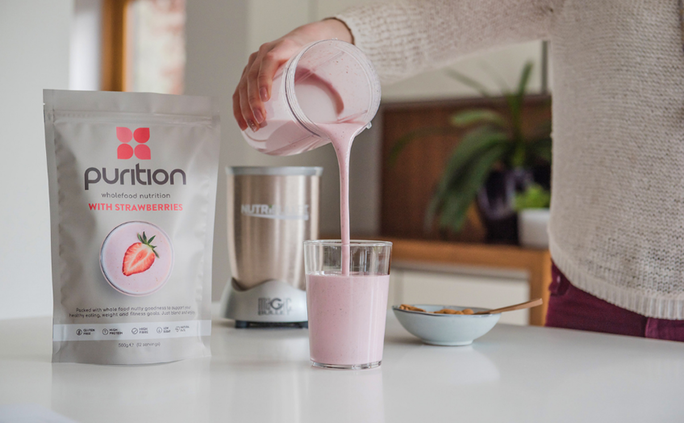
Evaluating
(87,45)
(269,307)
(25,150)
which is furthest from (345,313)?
(87,45)

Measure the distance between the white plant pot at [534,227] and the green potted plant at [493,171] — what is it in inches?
6.0

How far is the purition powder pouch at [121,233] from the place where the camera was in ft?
2.03

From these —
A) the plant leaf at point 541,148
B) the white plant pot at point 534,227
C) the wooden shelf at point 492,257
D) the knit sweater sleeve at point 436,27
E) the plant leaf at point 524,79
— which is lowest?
the wooden shelf at point 492,257

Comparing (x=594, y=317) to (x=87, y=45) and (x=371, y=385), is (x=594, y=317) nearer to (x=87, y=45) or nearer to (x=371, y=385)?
(x=371, y=385)

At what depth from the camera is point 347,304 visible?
24.3 inches

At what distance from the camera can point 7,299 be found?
0.93 m

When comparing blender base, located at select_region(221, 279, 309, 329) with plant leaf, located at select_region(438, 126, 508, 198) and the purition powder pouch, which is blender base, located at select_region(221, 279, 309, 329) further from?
plant leaf, located at select_region(438, 126, 508, 198)

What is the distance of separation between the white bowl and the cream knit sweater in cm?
25

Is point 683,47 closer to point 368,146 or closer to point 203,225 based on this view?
point 203,225

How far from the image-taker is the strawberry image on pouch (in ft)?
2.06

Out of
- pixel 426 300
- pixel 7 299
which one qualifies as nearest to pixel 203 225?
pixel 7 299

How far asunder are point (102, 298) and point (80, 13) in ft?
12.2

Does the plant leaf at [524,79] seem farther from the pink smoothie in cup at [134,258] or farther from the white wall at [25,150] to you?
the pink smoothie in cup at [134,258]

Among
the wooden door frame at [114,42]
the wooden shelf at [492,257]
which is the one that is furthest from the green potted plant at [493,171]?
the wooden door frame at [114,42]
